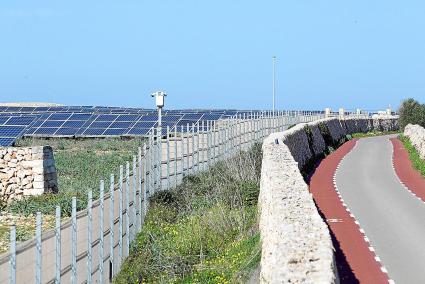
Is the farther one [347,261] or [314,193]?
[314,193]

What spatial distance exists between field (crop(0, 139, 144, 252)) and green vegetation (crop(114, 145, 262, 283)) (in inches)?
98.8

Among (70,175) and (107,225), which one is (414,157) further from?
(107,225)

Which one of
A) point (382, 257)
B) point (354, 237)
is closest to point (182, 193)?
point (354, 237)

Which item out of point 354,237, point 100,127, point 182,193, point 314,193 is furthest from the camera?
point 100,127

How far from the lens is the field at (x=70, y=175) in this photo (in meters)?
27.9

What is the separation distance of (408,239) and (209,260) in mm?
5326

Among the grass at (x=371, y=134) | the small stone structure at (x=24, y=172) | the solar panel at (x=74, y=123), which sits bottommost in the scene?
the grass at (x=371, y=134)

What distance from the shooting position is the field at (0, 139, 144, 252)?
2794cm

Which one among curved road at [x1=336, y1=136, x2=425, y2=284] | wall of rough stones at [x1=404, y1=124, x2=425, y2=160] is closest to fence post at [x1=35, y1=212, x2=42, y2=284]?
curved road at [x1=336, y1=136, x2=425, y2=284]

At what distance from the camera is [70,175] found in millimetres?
42312

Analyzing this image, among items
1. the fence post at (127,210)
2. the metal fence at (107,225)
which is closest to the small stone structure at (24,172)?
the metal fence at (107,225)

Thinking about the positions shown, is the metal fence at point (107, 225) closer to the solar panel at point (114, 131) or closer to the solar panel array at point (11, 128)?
the solar panel array at point (11, 128)

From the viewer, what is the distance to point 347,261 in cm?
2234

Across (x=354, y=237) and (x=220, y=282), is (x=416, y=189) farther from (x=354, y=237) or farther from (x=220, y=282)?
(x=220, y=282)
